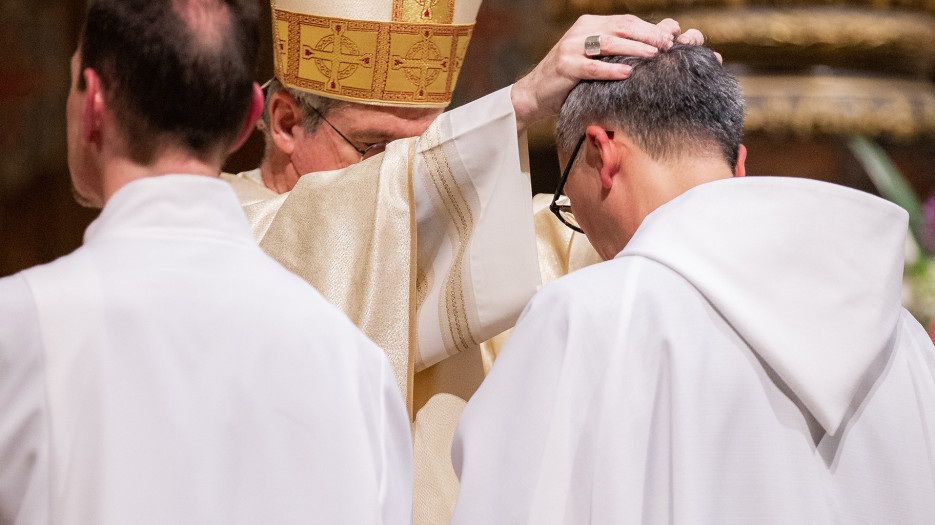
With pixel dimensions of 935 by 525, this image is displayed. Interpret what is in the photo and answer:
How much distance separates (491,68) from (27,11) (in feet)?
5.99

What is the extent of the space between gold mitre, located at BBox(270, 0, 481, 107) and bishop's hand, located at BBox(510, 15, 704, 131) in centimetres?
64

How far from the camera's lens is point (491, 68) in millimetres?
4941

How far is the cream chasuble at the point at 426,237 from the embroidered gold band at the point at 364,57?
0.52 meters

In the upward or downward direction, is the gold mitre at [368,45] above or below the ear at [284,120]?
above

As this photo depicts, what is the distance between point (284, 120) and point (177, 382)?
1.77 meters

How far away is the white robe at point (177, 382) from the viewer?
4.57 feet

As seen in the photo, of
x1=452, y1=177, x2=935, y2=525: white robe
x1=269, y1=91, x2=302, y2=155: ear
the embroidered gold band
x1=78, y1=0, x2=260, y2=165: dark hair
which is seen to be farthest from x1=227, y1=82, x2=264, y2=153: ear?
x1=269, y1=91, x2=302, y2=155: ear

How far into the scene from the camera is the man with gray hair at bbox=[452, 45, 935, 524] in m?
1.80

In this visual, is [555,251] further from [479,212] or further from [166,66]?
[166,66]

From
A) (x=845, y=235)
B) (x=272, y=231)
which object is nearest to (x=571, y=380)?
(x=845, y=235)

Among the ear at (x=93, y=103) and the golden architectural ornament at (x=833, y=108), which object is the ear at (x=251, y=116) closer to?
the ear at (x=93, y=103)

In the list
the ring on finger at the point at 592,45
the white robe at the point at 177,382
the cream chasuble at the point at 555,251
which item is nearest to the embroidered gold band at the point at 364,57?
the cream chasuble at the point at 555,251

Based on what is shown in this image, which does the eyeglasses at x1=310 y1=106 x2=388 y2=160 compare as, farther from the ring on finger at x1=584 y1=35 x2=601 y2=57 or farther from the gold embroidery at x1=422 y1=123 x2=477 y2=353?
the ring on finger at x1=584 y1=35 x2=601 y2=57

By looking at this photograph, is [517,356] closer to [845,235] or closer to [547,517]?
[547,517]
